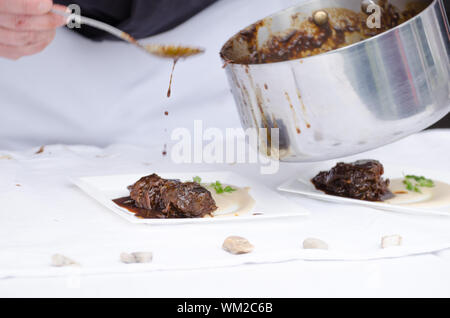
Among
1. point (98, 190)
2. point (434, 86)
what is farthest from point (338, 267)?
point (98, 190)

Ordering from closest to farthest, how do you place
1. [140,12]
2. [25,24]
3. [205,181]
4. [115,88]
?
[25,24]
[205,181]
[140,12]
[115,88]

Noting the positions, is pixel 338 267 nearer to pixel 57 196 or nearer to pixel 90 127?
pixel 57 196

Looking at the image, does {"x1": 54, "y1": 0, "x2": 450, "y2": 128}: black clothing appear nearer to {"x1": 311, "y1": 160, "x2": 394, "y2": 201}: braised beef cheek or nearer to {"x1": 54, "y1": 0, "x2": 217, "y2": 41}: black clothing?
{"x1": 54, "y1": 0, "x2": 217, "y2": 41}: black clothing

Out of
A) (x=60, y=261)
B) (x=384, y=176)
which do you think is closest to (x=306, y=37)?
(x=384, y=176)

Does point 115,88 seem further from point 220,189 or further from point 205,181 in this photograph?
point 220,189

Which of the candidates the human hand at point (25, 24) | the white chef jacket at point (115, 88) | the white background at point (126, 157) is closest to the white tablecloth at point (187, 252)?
the white background at point (126, 157)

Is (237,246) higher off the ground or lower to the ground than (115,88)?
lower

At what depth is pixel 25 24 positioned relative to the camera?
5.09 ft

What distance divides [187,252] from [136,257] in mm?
116

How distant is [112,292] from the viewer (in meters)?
1.05

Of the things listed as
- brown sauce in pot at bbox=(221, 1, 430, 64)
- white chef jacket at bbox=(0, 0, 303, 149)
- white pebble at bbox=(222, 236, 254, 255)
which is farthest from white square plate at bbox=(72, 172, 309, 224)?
white chef jacket at bbox=(0, 0, 303, 149)

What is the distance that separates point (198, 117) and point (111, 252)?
121 cm

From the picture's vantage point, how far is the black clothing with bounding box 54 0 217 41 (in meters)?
1.99

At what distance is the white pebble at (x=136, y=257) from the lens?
45.3 inches
